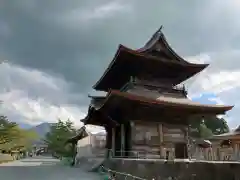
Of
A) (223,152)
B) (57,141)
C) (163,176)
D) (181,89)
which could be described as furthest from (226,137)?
(57,141)

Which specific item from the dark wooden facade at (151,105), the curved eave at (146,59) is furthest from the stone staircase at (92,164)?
the curved eave at (146,59)

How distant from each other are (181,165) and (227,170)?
258 cm

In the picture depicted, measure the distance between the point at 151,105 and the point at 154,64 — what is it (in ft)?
14.0

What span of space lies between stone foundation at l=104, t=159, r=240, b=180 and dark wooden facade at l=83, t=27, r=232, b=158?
2.93 meters

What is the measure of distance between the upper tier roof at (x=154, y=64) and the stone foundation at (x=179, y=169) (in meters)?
7.97

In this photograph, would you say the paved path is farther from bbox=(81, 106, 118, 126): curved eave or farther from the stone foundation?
bbox=(81, 106, 118, 126): curved eave

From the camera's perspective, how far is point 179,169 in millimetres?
14797

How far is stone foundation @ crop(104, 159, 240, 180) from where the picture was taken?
46.4 feet

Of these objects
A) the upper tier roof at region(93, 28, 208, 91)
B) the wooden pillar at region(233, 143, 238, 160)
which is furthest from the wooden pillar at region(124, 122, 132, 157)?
the wooden pillar at region(233, 143, 238, 160)

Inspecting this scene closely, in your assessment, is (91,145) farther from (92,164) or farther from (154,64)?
(154,64)

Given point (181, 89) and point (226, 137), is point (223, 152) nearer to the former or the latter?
point (226, 137)

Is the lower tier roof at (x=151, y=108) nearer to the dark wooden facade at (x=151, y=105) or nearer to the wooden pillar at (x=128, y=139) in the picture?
the dark wooden facade at (x=151, y=105)

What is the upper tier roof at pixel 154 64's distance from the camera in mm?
19206

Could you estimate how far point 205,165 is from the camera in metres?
14.9
